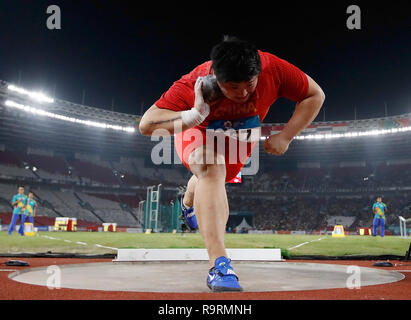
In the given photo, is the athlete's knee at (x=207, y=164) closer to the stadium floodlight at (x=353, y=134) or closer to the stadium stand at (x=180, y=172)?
the stadium stand at (x=180, y=172)

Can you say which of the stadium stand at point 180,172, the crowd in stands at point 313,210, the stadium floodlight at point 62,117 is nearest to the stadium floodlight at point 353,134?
the stadium stand at point 180,172

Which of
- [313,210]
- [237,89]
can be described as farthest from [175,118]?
[313,210]

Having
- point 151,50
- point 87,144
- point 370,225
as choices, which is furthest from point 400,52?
point 87,144

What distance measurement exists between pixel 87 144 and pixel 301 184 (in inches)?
892

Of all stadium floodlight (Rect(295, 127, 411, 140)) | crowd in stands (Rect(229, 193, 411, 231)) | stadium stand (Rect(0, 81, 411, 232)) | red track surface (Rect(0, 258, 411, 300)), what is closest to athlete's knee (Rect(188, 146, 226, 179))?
red track surface (Rect(0, 258, 411, 300))

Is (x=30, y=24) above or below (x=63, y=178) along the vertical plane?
above

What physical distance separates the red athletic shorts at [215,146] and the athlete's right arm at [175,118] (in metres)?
0.41

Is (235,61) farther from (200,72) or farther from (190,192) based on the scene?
(190,192)

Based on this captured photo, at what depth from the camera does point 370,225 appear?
31.4 m

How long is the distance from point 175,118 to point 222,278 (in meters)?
0.97

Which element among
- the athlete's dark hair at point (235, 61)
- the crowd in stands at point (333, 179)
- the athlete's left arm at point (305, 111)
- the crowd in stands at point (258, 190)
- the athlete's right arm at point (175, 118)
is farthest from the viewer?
the crowd in stands at point (333, 179)

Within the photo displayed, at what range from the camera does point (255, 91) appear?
2348 millimetres

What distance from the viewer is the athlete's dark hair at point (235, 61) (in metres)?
1.88
